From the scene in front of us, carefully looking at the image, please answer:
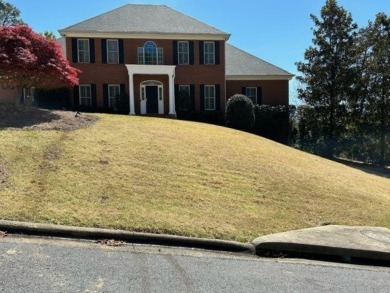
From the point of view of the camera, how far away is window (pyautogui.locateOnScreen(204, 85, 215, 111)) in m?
28.3

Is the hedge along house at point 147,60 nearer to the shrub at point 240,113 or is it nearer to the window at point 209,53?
the window at point 209,53

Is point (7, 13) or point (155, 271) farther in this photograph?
point (7, 13)

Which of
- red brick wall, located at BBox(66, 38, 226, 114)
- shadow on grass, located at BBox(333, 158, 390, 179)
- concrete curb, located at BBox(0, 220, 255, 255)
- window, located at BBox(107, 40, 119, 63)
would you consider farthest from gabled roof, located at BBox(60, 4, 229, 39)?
concrete curb, located at BBox(0, 220, 255, 255)

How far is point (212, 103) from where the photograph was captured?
28422 mm

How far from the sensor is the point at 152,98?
2805 cm

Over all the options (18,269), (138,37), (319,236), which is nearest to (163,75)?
(138,37)

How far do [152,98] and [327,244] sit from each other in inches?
896

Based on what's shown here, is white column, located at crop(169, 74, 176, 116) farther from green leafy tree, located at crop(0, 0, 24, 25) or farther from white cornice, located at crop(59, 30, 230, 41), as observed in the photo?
green leafy tree, located at crop(0, 0, 24, 25)

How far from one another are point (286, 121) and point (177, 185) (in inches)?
854

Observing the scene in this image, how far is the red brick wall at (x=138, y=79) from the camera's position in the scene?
26.7 meters

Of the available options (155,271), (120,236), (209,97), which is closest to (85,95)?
(209,97)

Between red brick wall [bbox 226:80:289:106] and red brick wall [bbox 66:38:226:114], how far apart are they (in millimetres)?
1939

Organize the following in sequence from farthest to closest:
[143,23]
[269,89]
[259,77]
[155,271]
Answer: [269,89] < [259,77] < [143,23] < [155,271]

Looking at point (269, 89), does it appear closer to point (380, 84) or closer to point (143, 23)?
point (380, 84)
